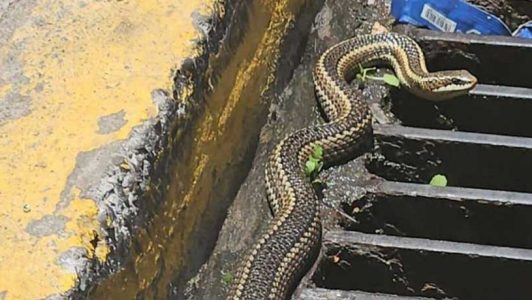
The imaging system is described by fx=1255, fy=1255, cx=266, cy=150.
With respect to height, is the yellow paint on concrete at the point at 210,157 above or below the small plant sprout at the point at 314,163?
above

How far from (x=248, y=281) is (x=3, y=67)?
3.06 ft

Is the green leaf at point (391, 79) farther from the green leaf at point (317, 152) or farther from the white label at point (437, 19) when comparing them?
the green leaf at point (317, 152)

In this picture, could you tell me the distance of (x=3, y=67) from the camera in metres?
2.85

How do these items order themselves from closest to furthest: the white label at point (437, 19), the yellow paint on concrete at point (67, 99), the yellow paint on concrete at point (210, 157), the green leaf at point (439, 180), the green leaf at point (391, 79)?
the yellow paint on concrete at point (67, 99)
the yellow paint on concrete at point (210, 157)
the green leaf at point (439, 180)
the white label at point (437, 19)
the green leaf at point (391, 79)

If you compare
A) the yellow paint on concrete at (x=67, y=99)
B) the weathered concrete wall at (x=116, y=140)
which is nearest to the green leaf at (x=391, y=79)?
the weathered concrete wall at (x=116, y=140)

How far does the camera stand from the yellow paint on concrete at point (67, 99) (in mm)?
2367

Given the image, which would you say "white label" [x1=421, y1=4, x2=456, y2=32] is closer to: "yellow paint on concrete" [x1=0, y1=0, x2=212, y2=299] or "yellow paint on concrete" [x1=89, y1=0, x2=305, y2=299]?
"yellow paint on concrete" [x1=89, y1=0, x2=305, y2=299]

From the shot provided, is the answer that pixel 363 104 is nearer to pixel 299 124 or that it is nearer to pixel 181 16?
pixel 299 124

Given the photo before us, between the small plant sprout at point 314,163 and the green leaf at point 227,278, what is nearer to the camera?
the green leaf at point 227,278

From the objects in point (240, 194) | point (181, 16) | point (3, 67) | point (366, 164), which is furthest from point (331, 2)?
point (3, 67)

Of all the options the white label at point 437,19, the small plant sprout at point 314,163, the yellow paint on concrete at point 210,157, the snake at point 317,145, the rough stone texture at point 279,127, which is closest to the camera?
the yellow paint on concrete at point 210,157

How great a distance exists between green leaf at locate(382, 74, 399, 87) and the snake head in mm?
196

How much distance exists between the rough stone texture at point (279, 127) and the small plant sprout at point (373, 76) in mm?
45

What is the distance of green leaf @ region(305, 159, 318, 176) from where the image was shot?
3.98 meters
